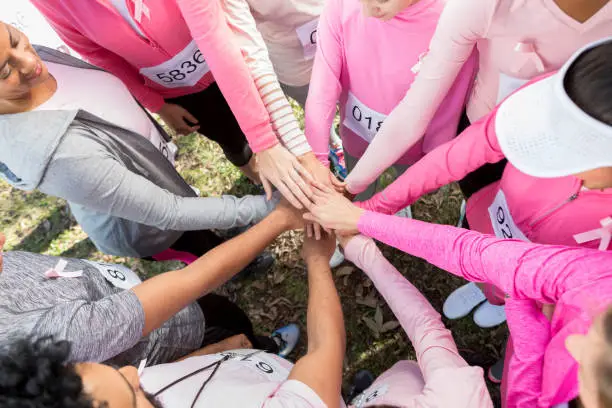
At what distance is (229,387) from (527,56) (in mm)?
1295

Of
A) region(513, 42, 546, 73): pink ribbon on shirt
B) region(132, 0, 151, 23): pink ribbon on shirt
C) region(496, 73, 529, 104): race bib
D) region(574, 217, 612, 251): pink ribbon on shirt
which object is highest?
region(132, 0, 151, 23): pink ribbon on shirt

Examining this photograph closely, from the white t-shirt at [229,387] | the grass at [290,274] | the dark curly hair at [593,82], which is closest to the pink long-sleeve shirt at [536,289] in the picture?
the dark curly hair at [593,82]

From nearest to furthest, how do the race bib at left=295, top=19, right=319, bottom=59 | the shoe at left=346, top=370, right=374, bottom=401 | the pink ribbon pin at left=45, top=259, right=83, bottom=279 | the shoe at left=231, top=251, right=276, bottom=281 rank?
the pink ribbon pin at left=45, top=259, right=83, bottom=279
the race bib at left=295, top=19, right=319, bottom=59
the shoe at left=346, top=370, right=374, bottom=401
the shoe at left=231, top=251, right=276, bottom=281

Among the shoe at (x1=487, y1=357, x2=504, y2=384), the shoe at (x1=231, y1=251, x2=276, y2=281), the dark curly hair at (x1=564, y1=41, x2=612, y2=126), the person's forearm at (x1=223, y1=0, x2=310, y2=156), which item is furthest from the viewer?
the shoe at (x1=231, y1=251, x2=276, y2=281)

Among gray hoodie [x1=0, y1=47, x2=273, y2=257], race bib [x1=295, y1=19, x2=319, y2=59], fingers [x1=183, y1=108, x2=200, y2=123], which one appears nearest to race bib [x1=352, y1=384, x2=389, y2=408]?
gray hoodie [x1=0, y1=47, x2=273, y2=257]

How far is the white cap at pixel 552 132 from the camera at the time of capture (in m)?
0.91

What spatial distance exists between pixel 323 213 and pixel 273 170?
283 mm

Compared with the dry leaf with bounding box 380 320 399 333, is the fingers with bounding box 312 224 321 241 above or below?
above

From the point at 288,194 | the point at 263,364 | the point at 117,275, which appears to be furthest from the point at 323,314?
the point at 117,275

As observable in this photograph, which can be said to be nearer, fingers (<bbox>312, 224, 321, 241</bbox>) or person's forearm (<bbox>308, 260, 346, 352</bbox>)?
person's forearm (<bbox>308, 260, 346, 352</bbox>)

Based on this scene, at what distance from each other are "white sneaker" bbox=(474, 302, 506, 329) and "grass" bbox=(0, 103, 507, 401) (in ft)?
0.25

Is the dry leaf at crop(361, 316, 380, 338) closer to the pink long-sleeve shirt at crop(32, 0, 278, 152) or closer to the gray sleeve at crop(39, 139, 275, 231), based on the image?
the gray sleeve at crop(39, 139, 275, 231)

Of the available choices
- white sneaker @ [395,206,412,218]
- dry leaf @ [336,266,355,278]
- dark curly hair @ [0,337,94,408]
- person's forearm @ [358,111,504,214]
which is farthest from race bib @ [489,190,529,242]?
dark curly hair @ [0,337,94,408]

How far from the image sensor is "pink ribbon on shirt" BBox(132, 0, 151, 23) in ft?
4.57
